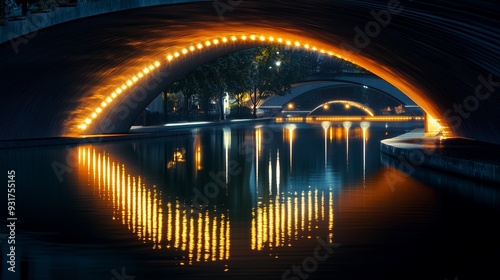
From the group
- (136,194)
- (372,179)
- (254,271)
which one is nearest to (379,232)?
(254,271)

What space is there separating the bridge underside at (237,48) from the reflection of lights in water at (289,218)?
4013 millimetres

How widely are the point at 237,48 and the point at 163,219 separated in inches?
1213

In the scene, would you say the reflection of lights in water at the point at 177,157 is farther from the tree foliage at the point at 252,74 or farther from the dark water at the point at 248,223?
the tree foliage at the point at 252,74

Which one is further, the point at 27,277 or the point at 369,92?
the point at 369,92

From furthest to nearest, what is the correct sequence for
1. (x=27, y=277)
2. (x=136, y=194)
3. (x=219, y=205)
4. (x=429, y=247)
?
(x=136, y=194)
(x=219, y=205)
(x=429, y=247)
(x=27, y=277)

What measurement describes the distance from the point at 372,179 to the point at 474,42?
4.75 meters

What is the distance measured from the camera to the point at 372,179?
23.0m

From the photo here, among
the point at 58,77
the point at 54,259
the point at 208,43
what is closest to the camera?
the point at 54,259

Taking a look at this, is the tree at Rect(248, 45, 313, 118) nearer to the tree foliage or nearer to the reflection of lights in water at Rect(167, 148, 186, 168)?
the tree foliage

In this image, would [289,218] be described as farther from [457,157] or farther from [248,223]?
[457,157]

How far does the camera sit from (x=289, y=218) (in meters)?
15.3

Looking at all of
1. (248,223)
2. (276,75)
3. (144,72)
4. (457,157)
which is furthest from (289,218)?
(276,75)

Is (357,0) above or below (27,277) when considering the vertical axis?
above

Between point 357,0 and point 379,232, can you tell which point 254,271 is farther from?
point 357,0
